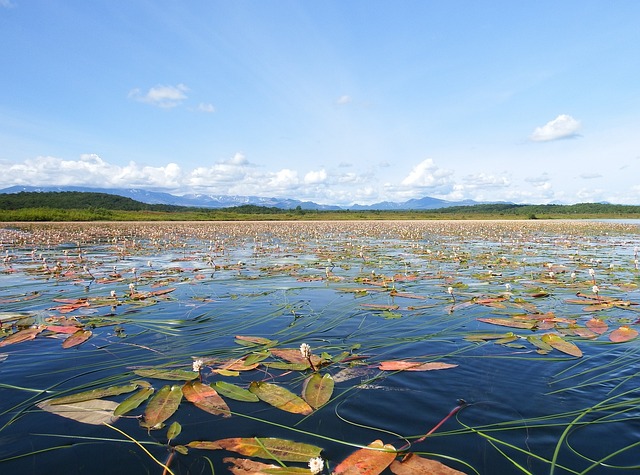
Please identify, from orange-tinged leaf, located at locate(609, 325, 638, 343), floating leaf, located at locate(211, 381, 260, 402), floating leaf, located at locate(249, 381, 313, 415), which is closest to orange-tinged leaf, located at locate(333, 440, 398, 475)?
floating leaf, located at locate(249, 381, 313, 415)

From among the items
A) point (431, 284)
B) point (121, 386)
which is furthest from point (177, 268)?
point (121, 386)

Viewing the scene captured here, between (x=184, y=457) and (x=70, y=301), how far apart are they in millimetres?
5044

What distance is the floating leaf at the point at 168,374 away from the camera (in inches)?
124

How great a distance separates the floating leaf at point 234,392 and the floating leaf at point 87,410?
0.73 meters

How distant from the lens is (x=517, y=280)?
7.73m

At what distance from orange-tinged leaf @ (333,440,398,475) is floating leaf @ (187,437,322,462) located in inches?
7.5

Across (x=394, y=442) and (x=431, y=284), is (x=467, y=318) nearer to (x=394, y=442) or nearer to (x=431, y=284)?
(x=431, y=284)

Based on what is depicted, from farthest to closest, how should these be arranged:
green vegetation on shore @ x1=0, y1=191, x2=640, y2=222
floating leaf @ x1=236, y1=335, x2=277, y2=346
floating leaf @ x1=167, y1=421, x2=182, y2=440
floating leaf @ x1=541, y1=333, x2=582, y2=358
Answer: green vegetation on shore @ x1=0, y1=191, x2=640, y2=222
floating leaf @ x1=236, y1=335, x2=277, y2=346
floating leaf @ x1=541, y1=333, x2=582, y2=358
floating leaf @ x1=167, y1=421, x2=182, y2=440

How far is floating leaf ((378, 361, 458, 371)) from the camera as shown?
333 centimetres

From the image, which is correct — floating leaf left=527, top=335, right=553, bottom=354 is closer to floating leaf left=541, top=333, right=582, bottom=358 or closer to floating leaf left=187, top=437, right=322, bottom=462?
floating leaf left=541, top=333, right=582, bottom=358

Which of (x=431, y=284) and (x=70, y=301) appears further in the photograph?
(x=431, y=284)

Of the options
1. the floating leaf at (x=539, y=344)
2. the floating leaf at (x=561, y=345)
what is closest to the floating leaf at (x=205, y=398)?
the floating leaf at (x=539, y=344)

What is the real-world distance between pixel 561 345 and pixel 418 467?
2667 millimetres

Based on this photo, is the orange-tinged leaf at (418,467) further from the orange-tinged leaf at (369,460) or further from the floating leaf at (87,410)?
the floating leaf at (87,410)
